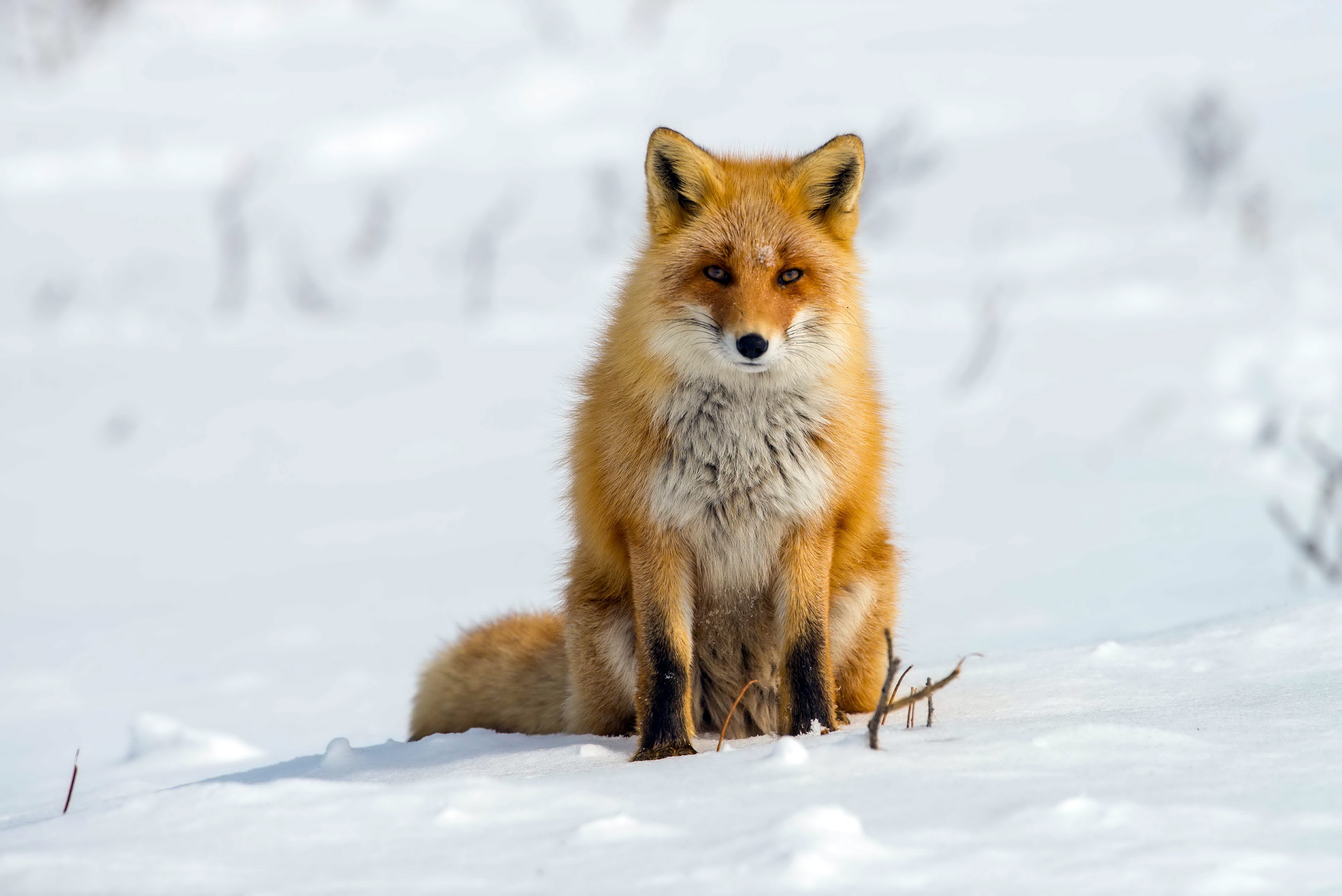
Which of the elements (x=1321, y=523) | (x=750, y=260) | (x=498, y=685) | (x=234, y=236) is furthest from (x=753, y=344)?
(x=234, y=236)

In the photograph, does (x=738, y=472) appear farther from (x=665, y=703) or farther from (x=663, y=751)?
(x=663, y=751)

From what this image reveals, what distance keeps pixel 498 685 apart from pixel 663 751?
3.47ft

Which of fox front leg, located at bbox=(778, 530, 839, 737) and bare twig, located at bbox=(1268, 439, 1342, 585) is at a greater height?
bare twig, located at bbox=(1268, 439, 1342, 585)

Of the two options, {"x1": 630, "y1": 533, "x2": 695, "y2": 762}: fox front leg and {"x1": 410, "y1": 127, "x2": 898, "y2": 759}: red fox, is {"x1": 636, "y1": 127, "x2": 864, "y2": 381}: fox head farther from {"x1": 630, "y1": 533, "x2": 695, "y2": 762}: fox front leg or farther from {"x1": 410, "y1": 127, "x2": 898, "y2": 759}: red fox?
{"x1": 630, "y1": 533, "x2": 695, "y2": 762}: fox front leg

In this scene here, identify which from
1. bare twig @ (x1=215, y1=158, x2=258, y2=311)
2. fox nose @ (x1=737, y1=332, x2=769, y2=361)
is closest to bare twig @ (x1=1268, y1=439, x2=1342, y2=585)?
fox nose @ (x1=737, y1=332, x2=769, y2=361)

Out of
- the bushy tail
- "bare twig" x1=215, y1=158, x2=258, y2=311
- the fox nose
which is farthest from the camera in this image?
"bare twig" x1=215, y1=158, x2=258, y2=311

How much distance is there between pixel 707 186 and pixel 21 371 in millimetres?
9447

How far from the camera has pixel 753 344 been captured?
2.82m

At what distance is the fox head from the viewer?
2920mm

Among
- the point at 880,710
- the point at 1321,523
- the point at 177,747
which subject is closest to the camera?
the point at 880,710

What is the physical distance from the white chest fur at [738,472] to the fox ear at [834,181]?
0.52 m

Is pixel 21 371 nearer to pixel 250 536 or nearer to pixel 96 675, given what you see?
pixel 250 536

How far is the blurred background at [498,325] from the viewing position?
5984mm

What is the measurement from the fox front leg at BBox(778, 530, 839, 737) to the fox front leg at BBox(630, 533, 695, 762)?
0.80ft
